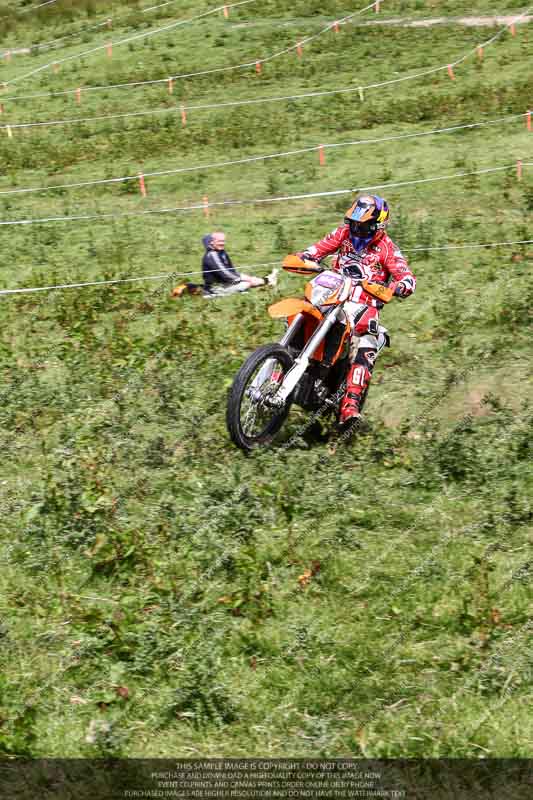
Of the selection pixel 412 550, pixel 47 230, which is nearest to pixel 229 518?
pixel 412 550

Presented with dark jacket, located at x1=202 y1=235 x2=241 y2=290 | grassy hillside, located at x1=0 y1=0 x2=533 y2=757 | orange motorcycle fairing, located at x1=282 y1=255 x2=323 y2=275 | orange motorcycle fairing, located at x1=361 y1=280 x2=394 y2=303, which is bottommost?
grassy hillside, located at x1=0 y1=0 x2=533 y2=757

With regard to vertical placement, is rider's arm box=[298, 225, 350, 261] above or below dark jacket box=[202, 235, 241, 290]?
above

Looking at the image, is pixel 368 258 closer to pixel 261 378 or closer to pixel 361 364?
pixel 361 364

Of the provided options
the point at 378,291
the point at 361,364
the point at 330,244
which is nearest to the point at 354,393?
the point at 361,364

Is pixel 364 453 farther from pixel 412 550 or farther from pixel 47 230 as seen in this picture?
pixel 47 230

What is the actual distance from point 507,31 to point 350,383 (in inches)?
937

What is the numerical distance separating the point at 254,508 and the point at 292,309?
201 centimetres

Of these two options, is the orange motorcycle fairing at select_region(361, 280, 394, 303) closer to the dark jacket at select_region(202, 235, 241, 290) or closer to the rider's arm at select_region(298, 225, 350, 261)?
the rider's arm at select_region(298, 225, 350, 261)

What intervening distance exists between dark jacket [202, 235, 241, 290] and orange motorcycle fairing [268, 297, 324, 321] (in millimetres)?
5032

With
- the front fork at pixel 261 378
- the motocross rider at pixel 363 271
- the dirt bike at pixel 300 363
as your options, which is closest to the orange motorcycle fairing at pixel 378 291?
the dirt bike at pixel 300 363

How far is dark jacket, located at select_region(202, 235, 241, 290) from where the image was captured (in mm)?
13680

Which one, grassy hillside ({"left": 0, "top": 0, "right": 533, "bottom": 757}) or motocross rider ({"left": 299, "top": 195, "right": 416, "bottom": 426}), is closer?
grassy hillside ({"left": 0, "top": 0, "right": 533, "bottom": 757})

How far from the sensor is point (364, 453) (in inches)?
352

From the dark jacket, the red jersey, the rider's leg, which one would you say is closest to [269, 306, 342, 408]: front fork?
the rider's leg
